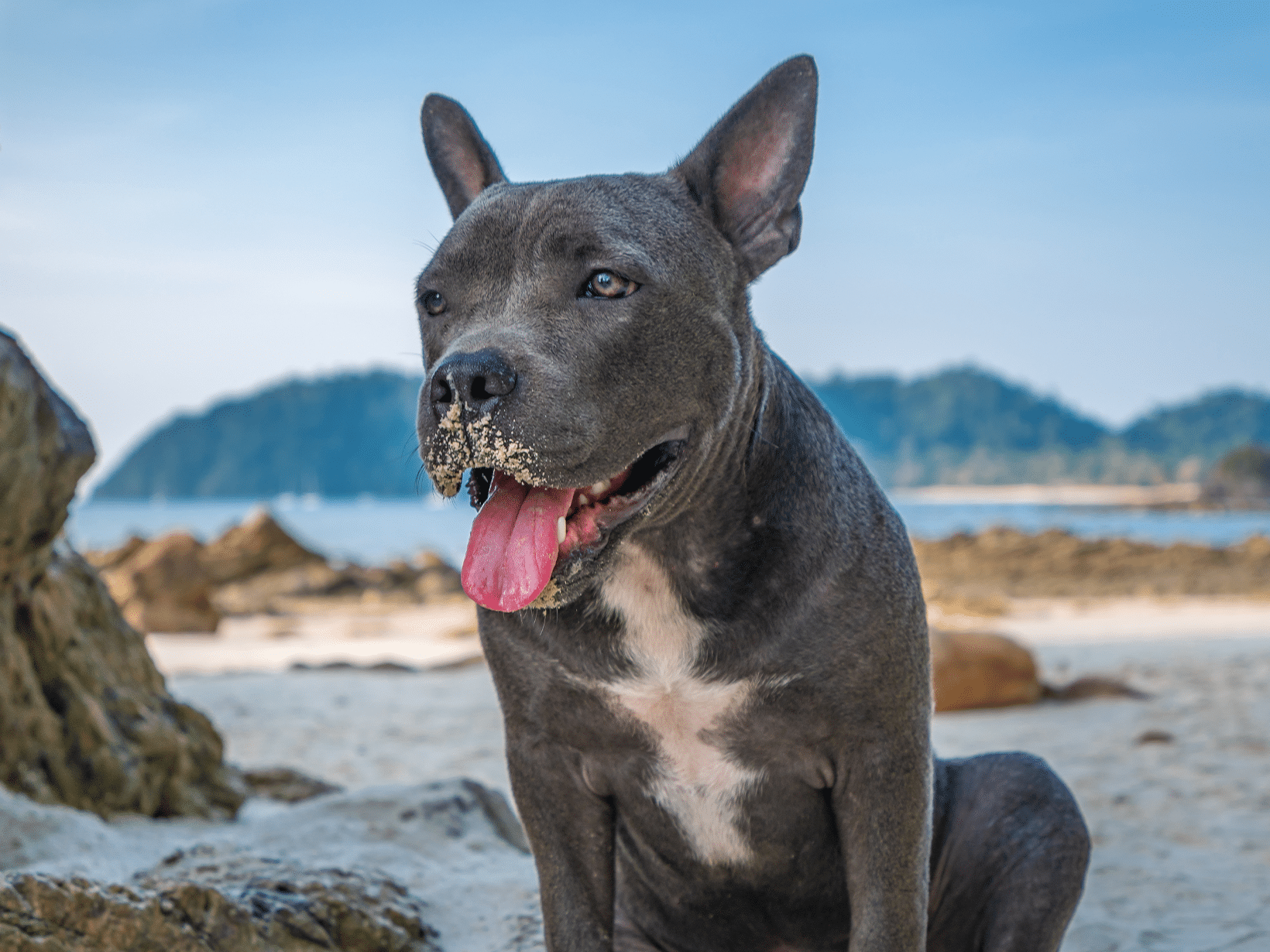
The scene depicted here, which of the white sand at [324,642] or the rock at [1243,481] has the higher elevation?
the white sand at [324,642]

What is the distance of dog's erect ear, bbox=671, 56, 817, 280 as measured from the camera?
3.01 m

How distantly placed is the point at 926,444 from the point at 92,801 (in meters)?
137

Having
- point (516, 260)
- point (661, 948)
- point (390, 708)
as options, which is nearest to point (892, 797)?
point (661, 948)

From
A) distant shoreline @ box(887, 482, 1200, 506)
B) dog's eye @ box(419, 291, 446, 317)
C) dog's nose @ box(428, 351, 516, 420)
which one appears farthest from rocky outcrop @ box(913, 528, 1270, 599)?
distant shoreline @ box(887, 482, 1200, 506)

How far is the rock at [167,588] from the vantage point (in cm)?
1453

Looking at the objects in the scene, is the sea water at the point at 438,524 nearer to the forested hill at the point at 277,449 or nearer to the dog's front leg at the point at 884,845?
the forested hill at the point at 277,449

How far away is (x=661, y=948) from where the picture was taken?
3.47m

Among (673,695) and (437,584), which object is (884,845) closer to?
(673,695)

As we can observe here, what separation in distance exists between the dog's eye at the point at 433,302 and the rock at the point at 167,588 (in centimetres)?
1147

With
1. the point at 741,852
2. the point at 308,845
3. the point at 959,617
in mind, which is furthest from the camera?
the point at 959,617

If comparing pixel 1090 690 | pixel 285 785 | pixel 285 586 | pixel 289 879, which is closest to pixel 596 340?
pixel 289 879

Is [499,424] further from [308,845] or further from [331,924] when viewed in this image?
[308,845]

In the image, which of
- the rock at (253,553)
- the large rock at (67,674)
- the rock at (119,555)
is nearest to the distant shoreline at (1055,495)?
the rock at (253,553)

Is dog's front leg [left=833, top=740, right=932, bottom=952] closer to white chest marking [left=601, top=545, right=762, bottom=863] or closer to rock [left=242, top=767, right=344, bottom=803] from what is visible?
white chest marking [left=601, top=545, right=762, bottom=863]
